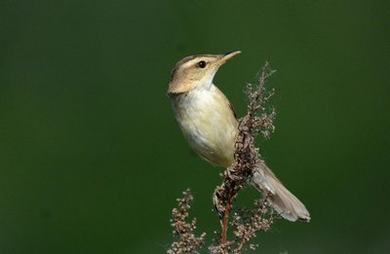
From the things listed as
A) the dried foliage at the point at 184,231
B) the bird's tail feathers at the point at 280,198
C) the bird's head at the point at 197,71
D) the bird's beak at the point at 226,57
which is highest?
the bird's beak at the point at 226,57

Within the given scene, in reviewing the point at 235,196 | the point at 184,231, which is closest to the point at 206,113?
the point at 235,196

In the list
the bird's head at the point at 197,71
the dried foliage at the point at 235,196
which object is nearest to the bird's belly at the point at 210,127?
the bird's head at the point at 197,71

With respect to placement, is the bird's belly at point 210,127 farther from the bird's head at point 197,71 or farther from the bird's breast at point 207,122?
the bird's head at point 197,71

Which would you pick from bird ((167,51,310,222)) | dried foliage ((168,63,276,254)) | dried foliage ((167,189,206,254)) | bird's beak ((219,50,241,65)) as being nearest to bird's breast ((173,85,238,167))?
bird ((167,51,310,222))

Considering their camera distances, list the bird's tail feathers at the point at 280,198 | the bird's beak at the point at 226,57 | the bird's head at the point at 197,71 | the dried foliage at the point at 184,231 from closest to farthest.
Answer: the dried foliage at the point at 184,231
the bird's tail feathers at the point at 280,198
the bird's beak at the point at 226,57
the bird's head at the point at 197,71

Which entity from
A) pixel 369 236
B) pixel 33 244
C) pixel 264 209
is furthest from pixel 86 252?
pixel 264 209

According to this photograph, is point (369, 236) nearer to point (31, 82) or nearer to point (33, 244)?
point (33, 244)

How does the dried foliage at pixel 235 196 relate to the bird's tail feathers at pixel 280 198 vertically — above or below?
above
